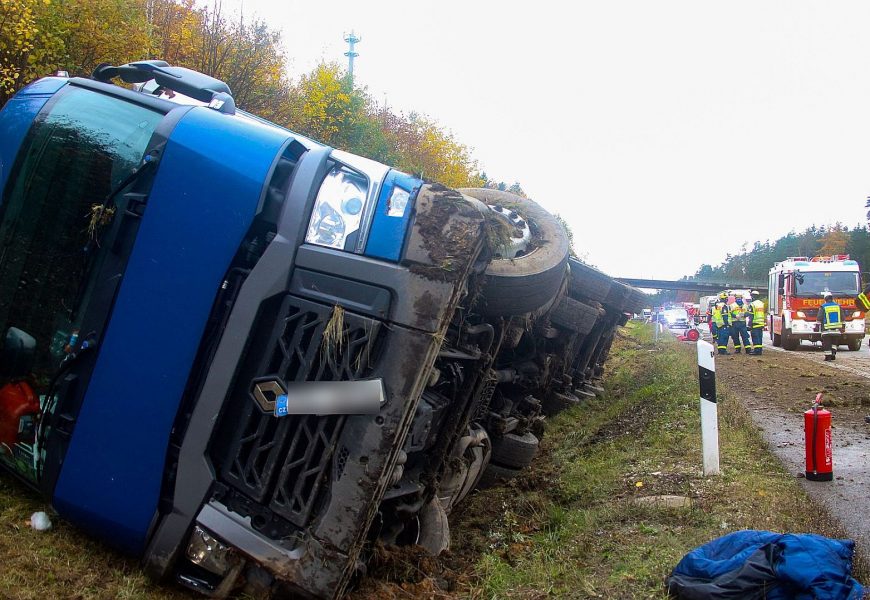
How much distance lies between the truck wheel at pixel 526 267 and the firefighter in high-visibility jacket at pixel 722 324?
45.1 feet

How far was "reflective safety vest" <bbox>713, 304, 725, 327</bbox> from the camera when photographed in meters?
17.4

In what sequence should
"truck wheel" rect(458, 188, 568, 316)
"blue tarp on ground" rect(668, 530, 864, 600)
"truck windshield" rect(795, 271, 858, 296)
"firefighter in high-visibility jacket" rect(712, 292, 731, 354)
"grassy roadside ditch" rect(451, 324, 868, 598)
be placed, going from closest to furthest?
1. "blue tarp on ground" rect(668, 530, 864, 600)
2. "grassy roadside ditch" rect(451, 324, 868, 598)
3. "truck wheel" rect(458, 188, 568, 316)
4. "firefighter in high-visibility jacket" rect(712, 292, 731, 354)
5. "truck windshield" rect(795, 271, 858, 296)

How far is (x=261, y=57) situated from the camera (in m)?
14.0

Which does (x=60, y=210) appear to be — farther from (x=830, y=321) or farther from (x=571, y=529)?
(x=830, y=321)

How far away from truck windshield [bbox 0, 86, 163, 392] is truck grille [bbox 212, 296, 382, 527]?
733 mm

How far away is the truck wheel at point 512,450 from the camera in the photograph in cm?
448

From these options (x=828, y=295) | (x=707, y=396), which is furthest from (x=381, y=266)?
(x=828, y=295)

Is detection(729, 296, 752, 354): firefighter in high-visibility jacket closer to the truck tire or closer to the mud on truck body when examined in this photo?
the truck tire

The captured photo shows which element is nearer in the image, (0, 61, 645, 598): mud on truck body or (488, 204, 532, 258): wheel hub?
(0, 61, 645, 598): mud on truck body

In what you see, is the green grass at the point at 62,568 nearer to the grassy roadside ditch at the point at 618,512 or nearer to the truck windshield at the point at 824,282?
the grassy roadside ditch at the point at 618,512

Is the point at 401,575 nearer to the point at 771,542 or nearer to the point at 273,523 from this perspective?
the point at 273,523

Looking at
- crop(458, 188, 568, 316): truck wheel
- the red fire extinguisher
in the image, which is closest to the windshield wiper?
crop(458, 188, 568, 316): truck wheel

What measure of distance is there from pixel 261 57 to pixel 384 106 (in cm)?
2016

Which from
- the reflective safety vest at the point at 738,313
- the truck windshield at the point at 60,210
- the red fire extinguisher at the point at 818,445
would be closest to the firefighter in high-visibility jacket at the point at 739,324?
the reflective safety vest at the point at 738,313
